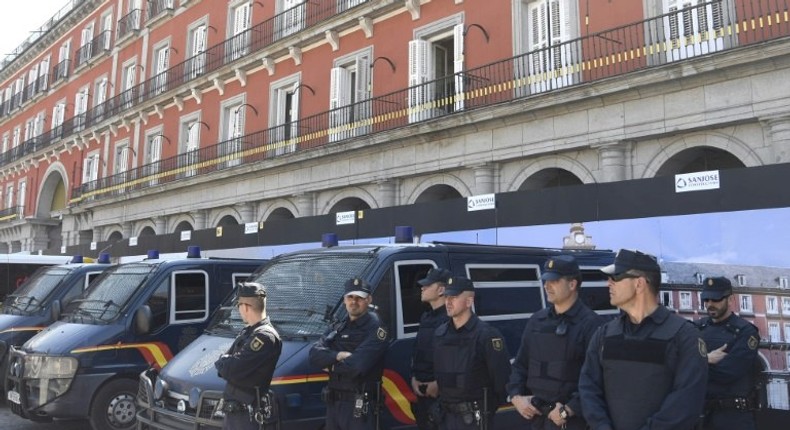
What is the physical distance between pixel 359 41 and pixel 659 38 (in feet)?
28.1

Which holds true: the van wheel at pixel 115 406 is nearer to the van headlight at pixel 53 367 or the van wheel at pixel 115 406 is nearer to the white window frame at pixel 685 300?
the van headlight at pixel 53 367

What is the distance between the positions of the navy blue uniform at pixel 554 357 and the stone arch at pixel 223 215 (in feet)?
56.9

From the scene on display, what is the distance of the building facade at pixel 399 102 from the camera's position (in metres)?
10.8

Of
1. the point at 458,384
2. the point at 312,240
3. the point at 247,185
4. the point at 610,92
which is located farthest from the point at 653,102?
the point at 247,185

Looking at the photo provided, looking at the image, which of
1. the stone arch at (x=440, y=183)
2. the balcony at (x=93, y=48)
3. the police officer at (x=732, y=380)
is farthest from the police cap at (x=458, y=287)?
the balcony at (x=93, y=48)

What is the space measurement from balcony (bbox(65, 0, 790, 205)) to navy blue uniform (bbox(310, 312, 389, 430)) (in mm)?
8639

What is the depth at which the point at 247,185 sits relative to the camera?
64.7 feet

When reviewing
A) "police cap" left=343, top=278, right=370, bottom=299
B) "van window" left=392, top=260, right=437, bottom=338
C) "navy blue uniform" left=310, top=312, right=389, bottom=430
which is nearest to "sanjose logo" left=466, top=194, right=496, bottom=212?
"van window" left=392, top=260, right=437, bottom=338

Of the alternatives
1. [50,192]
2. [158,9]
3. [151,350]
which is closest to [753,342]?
[151,350]

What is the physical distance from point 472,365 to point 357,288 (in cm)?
103

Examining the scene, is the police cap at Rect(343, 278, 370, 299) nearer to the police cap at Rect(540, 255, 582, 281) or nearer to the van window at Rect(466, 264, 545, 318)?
the van window at Rect(466, 264, 545, 318)

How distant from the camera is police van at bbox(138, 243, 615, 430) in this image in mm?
4676

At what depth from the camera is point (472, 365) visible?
434 centimetres

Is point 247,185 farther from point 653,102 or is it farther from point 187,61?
point 653,102
